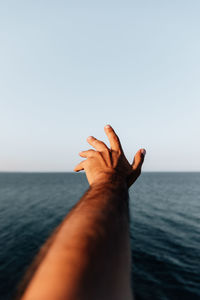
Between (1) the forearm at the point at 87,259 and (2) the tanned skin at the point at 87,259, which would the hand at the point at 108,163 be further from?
(1) the forearm at the point at 87,259

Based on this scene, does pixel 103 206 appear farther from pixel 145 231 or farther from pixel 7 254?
pixel 145 231

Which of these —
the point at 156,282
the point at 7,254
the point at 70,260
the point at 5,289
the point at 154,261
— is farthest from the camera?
the point at 7,254

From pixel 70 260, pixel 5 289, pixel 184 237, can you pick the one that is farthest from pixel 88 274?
pixel 184 237

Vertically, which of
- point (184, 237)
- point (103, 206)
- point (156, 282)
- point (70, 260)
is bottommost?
point (184, 237)

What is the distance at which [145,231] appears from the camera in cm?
1891

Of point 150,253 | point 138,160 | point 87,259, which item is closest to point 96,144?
point 138,160

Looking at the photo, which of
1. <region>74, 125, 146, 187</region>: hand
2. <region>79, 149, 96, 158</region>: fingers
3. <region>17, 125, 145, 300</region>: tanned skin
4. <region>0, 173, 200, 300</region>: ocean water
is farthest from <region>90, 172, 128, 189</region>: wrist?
<region>0, 173, 200, 300</region>: ocean water

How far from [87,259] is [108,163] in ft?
4.62

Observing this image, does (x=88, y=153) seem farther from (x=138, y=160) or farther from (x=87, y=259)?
(x=87, y=259)

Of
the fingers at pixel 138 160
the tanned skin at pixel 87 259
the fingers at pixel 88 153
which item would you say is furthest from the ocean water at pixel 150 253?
the tanned skin at pixel 87 259

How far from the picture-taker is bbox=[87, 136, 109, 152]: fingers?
2.35 meters

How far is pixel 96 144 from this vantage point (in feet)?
8.01

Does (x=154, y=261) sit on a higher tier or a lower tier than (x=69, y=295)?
lower

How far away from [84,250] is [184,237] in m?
20.2
